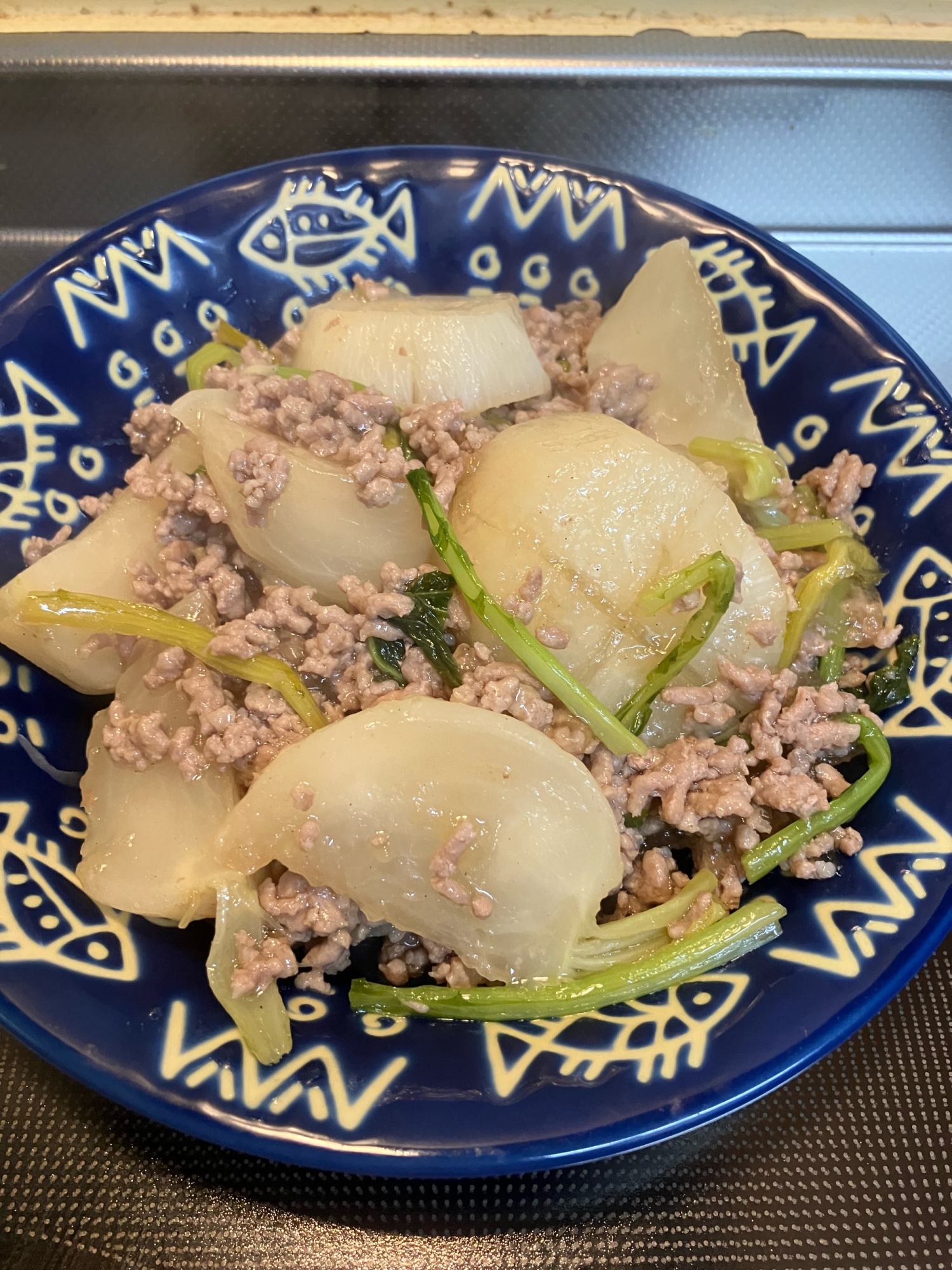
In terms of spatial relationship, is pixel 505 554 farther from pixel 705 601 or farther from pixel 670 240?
pixel 670 240

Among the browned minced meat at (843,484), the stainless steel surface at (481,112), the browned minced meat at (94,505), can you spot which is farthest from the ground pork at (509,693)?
the stainless steel surface at (481,112)

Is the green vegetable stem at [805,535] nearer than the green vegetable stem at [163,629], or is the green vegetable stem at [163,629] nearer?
the green vegetable stem at [163,629]

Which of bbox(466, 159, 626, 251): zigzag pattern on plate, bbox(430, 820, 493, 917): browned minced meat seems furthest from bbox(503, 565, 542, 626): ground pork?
bbox(466, 159, 626, 251): zigzag pattern on plate

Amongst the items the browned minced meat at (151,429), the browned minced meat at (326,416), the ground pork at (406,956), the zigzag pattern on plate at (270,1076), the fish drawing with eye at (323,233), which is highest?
the fish drawing with eye at (323,233)

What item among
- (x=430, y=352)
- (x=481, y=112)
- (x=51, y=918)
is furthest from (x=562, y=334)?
(x=51, y=918)

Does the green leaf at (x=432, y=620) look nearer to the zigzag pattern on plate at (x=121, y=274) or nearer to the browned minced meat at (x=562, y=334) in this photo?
the browned minced meat at (x=562, y=334)

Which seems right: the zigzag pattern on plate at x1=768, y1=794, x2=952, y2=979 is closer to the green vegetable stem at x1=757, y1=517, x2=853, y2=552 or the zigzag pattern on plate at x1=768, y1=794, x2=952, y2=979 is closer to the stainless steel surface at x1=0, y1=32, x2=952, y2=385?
the green vegetable stem at x1=757, y1=517, x2=853, y2=552
